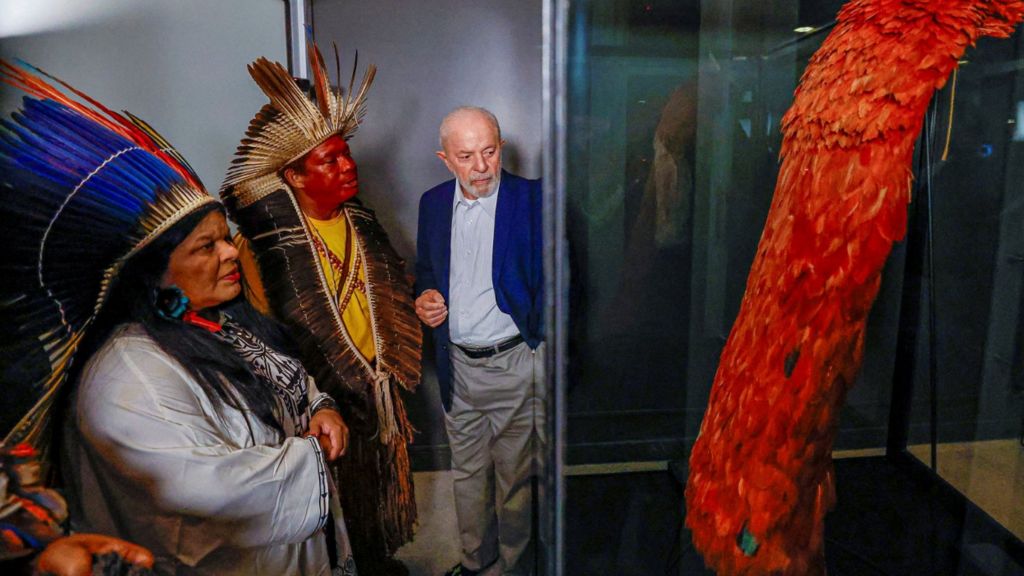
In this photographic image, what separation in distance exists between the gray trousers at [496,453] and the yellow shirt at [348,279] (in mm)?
241

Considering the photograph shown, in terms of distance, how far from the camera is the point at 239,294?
1.29 m

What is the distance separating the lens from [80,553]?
0.86 metres

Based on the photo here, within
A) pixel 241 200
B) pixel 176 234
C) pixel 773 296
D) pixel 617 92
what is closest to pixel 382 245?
pixel 241 200

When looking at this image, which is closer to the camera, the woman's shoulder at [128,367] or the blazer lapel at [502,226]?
the woman's shoulder at [128,367]

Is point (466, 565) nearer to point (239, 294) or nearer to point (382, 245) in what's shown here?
point (382, 245)

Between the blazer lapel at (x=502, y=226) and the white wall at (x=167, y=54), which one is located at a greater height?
the white wall at (x=167, y=54)

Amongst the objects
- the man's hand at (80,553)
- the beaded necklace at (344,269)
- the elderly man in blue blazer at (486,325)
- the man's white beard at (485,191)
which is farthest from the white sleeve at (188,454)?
the man's white beard at (485,191)

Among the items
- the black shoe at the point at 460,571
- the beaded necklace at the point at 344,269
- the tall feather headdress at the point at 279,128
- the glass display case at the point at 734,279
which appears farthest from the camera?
the black shoe at the point at 460,571

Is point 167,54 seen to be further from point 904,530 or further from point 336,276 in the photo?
point 904,530

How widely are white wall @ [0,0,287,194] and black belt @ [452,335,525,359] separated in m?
0.70

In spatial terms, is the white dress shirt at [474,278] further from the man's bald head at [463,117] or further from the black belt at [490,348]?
the man's bald head at [463,117]

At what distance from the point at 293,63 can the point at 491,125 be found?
1.65 ft

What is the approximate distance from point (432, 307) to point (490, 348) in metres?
0.18

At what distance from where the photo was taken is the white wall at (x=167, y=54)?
40.4 inches
